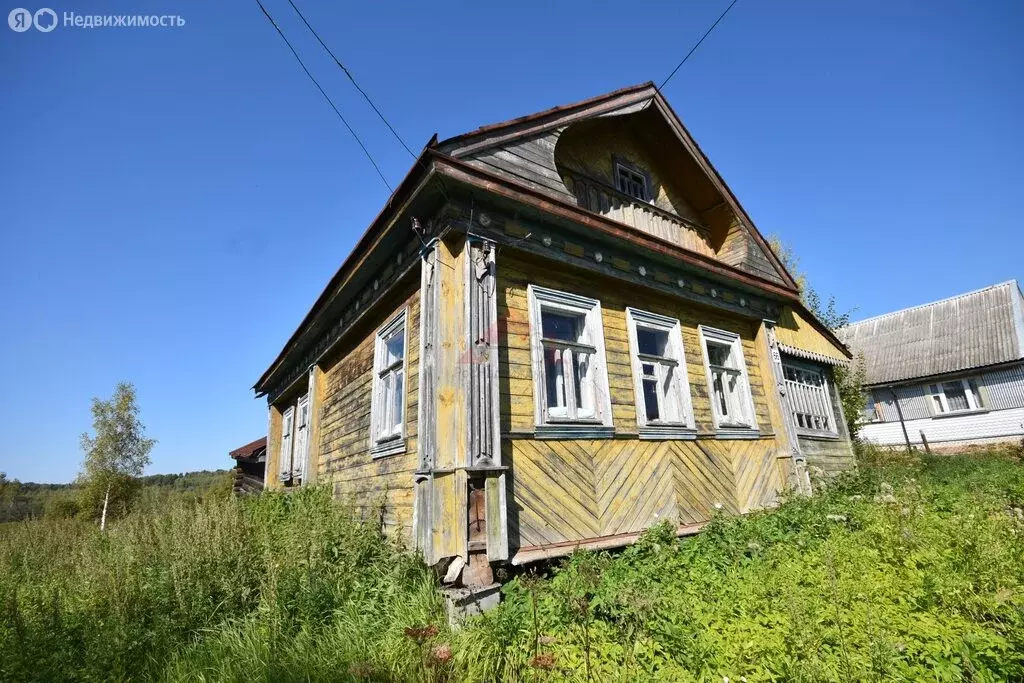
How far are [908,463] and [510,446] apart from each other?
48.7 feet

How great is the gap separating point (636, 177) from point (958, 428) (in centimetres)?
2296

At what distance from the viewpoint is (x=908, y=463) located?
13.7 m

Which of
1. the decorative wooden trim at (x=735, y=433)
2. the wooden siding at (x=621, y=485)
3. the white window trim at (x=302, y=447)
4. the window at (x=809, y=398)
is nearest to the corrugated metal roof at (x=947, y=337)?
the window at (x=809, y=398)

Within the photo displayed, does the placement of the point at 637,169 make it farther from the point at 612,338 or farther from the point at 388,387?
the point at 388,387

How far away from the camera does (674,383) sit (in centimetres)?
700

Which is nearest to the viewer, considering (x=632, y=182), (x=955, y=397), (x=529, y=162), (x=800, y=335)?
(x=529, y=162)

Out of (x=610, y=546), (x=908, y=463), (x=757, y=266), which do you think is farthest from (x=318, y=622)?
(x=908, y=463)

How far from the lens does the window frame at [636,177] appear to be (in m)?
8.23

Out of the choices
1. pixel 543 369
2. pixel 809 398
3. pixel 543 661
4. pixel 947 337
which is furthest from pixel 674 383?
pixel 947 337

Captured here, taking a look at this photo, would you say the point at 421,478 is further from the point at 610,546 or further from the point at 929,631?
the point at 929,631

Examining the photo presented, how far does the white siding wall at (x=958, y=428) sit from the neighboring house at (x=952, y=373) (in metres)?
0.03

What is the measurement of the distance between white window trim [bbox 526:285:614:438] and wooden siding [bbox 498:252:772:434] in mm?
79

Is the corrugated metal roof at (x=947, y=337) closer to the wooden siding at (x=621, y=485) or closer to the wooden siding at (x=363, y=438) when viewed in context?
the wooden siding at (x=621, y=485)

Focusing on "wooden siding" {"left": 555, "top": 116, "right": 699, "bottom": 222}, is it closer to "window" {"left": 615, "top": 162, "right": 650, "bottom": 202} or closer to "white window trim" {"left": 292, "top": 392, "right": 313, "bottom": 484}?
"window" {"left": 615, "top": 162, "right": 650, "bottom": 202}
